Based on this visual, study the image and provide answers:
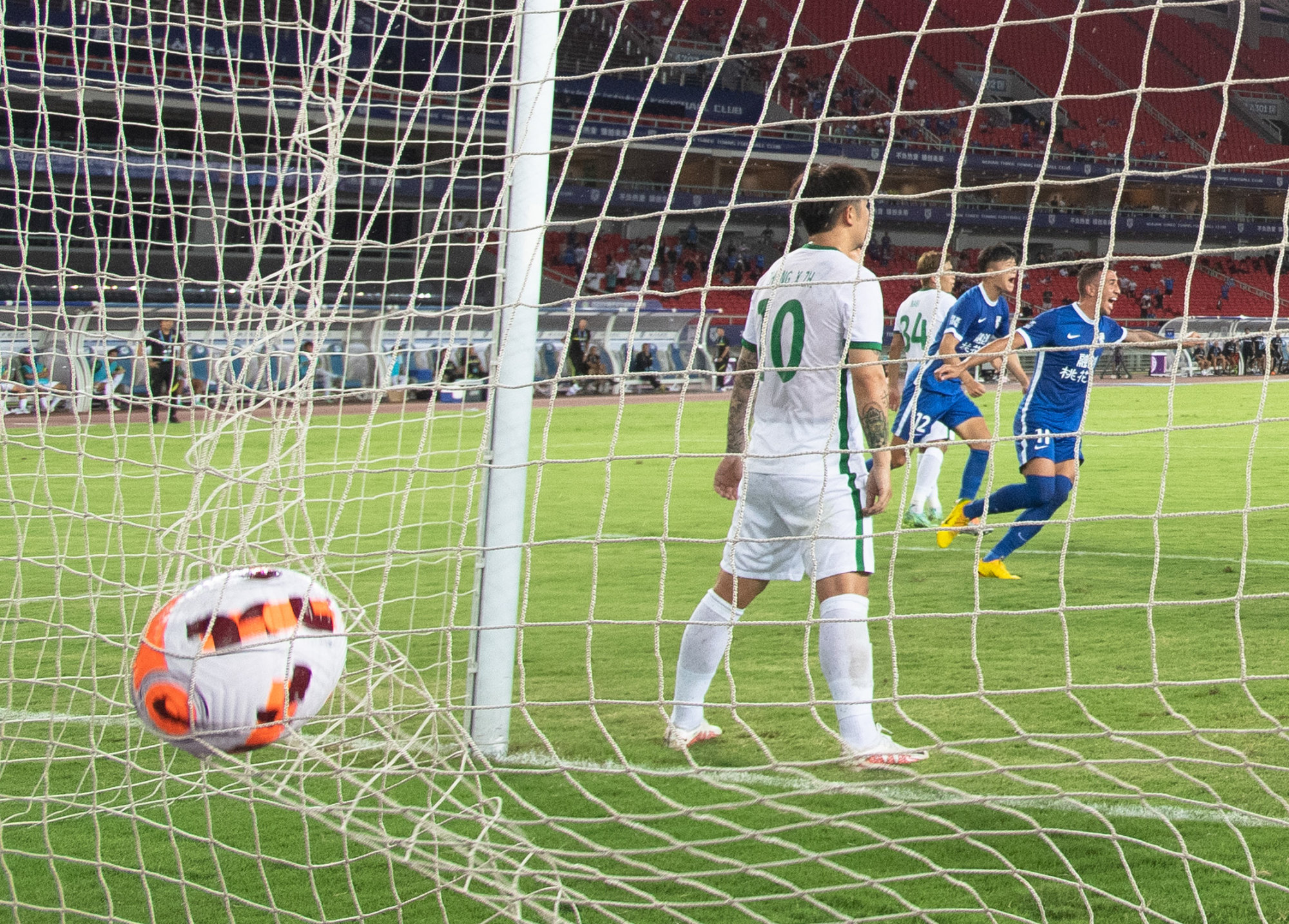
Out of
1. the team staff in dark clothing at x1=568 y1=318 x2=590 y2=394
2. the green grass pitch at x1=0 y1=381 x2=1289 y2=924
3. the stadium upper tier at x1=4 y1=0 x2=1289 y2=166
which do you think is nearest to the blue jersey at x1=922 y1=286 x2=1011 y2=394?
the green grass pitch at x1=0 y1=381 x2=1289 y2=924

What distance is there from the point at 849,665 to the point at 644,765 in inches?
24.2

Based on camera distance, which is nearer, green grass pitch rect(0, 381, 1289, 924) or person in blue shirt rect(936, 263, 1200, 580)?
green grass pitch rect(0, 381, 1289, 924)

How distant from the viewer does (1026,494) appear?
6.13 metres

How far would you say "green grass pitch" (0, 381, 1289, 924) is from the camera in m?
2.66

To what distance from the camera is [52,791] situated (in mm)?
3488

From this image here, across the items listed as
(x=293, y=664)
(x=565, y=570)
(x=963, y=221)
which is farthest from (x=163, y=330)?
(x=963, y=221)

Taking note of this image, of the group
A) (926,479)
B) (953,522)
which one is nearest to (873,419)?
(953,522)

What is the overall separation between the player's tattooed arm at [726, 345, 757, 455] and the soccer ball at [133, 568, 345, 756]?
1297 millimetres

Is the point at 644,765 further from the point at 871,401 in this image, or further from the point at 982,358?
the point at 982,358

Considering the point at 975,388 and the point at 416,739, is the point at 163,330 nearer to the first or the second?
the point at 975,388

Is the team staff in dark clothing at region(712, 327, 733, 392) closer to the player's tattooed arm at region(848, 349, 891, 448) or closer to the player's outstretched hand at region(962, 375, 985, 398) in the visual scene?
the player's outstretched hand at region(962, 375, 985, 398)

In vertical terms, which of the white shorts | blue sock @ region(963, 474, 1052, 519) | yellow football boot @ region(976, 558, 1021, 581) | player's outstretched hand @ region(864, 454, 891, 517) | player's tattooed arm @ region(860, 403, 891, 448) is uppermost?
player's tattooed arm @ region(860, 403, 891, 448)

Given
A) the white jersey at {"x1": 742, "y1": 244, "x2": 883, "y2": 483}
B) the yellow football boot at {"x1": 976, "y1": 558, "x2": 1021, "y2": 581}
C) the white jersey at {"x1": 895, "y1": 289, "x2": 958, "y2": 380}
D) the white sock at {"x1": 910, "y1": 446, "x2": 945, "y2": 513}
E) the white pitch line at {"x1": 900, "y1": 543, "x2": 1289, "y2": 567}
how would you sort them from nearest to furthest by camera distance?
the white jersey at {"x1": 742, "y1": 244, "x2": 883, "y2": 483} < the yellow football boot at {"x1": 976, "y1": 558, "x2": 1021, "y2": 581} < the white pitch line at {"x1": 900, "y1": 543, "x2": 1289, "y2": 567} < the white jersey at {"x1": 895, "y1": 289, "x2": 958, "y2": 380} < the white sock at {"x1": 910, "y1": 446, "x2": 945, "y2": 513}

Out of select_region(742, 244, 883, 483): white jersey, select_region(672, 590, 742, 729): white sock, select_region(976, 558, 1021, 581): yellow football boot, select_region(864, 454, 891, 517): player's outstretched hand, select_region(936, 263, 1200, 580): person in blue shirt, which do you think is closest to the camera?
select_region(864, 454, 891, 517): player's outstretched hand
